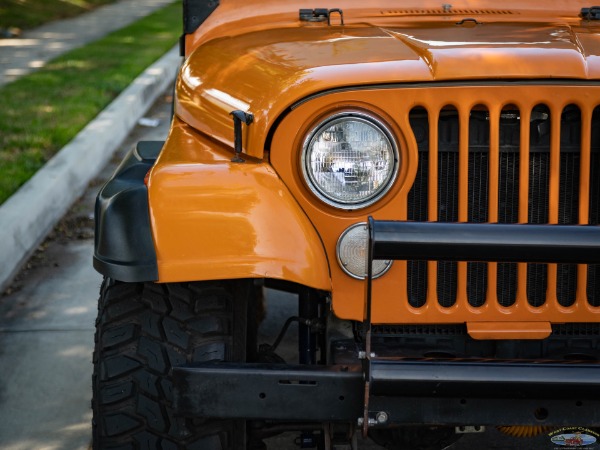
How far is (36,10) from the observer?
1733cm

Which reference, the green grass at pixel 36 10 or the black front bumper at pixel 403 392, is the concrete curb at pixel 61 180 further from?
the green grass at pixel 36 10

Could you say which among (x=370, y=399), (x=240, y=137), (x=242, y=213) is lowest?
(x=370, y=399)

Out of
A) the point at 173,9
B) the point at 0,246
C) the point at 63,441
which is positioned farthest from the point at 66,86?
the point at 173,9

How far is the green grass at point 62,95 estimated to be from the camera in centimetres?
725

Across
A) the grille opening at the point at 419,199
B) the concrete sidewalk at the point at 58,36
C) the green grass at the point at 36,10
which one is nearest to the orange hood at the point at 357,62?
the grille opening at the point at 419,199

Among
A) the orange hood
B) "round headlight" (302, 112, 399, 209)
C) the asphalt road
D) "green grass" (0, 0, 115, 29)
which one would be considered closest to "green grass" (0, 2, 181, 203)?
the asphalt road

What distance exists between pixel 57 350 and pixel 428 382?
2.47 metres

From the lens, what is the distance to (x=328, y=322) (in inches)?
113

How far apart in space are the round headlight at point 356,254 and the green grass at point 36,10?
13.5 meters

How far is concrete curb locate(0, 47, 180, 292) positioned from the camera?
5.51 meters

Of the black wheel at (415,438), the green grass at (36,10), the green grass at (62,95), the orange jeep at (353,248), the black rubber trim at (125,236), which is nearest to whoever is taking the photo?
the orange jeep at (353,248)

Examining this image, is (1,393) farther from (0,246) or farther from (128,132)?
(128,132)

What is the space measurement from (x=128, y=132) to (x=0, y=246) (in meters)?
3.97

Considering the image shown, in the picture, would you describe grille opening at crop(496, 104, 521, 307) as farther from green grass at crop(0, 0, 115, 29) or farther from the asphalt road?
green grass at crop(0, 0, 115, 29)
